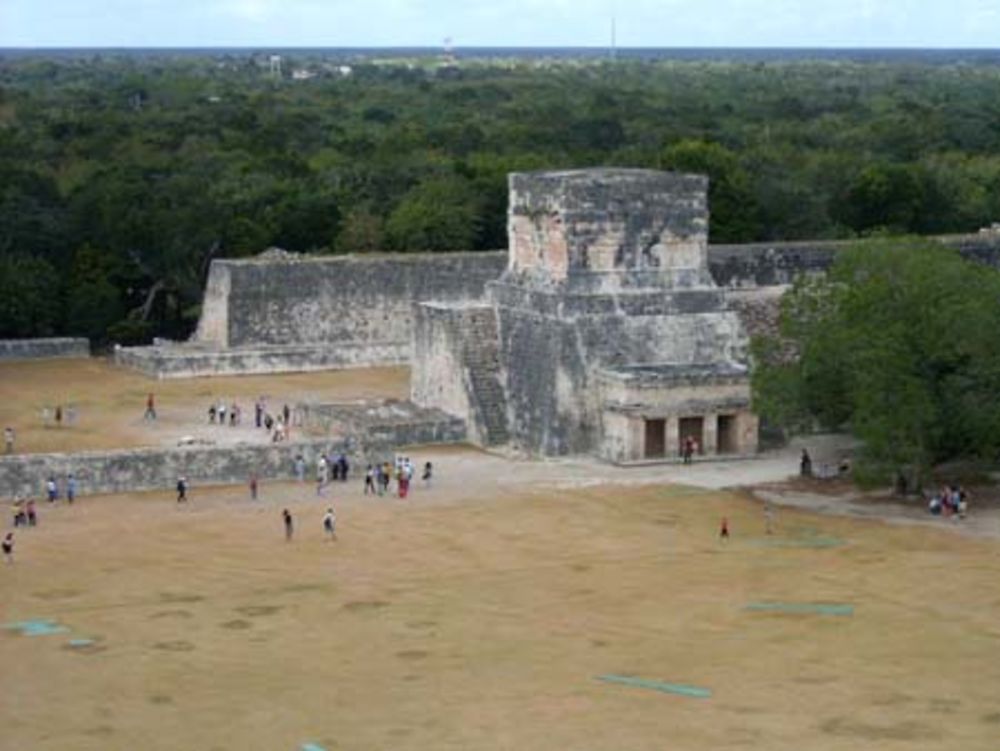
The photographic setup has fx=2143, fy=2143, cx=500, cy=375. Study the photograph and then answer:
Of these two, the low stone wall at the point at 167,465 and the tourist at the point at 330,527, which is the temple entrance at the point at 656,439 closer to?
the low stone wall at the point at 167,465

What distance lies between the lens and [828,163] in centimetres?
5381

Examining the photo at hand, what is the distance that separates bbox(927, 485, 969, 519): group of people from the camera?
25406mm

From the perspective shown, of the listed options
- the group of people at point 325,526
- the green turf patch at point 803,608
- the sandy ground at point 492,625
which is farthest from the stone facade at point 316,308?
the green turf patch at point 803,608

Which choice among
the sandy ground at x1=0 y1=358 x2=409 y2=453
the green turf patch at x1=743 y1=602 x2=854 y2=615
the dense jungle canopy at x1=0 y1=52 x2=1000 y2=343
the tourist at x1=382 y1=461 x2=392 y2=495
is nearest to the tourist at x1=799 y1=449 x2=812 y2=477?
the tourist at x1=382 y1=461 x2=392 y2=495

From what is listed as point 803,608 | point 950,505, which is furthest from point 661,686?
point 950,505

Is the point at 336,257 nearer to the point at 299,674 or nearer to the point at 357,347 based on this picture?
the point at 357,347

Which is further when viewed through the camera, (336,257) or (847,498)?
(336,257)

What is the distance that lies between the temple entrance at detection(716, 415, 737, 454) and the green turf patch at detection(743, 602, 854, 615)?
28.5ft

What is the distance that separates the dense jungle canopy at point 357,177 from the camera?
42500mm

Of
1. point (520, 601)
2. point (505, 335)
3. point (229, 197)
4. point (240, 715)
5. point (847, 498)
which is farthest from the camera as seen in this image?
point (229, 197)

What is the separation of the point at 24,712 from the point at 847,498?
12.2 m

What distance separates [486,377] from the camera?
3153cm

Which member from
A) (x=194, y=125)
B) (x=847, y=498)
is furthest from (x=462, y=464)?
(x=194, y=125)

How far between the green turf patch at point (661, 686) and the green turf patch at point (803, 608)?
109 inches
